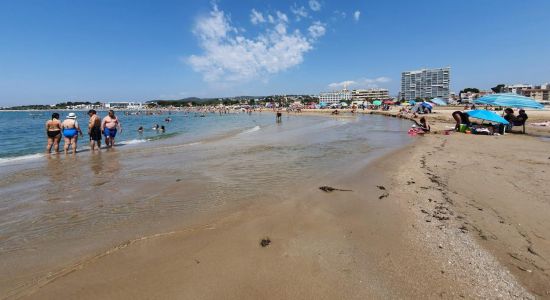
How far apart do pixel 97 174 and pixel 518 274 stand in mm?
8625

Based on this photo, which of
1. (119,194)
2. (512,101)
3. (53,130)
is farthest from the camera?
(512,101)

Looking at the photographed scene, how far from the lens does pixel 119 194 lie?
5.90 metres

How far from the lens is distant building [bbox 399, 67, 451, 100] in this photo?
574 feet

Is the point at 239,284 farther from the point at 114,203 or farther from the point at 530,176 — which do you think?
the point at 530,176

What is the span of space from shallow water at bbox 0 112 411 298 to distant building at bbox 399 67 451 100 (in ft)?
610

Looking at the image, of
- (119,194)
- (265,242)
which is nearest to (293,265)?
(265,242)

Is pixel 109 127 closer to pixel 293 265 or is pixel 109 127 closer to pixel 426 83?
pixel 293 265

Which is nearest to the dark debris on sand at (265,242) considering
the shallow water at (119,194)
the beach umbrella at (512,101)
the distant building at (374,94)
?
the shallow water at (119,194)

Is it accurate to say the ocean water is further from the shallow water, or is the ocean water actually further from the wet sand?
the wet sand

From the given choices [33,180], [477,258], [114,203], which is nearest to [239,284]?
[477,258]

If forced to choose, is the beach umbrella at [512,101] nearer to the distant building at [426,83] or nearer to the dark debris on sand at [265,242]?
the dark debris on sand at [265,242]

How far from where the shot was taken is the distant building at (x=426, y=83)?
174875mm

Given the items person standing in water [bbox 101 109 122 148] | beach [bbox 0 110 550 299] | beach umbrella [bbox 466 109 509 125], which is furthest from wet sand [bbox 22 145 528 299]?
beach umbrella [bbox 466 109 509 125]

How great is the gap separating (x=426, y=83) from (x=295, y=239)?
207631 millimetres
